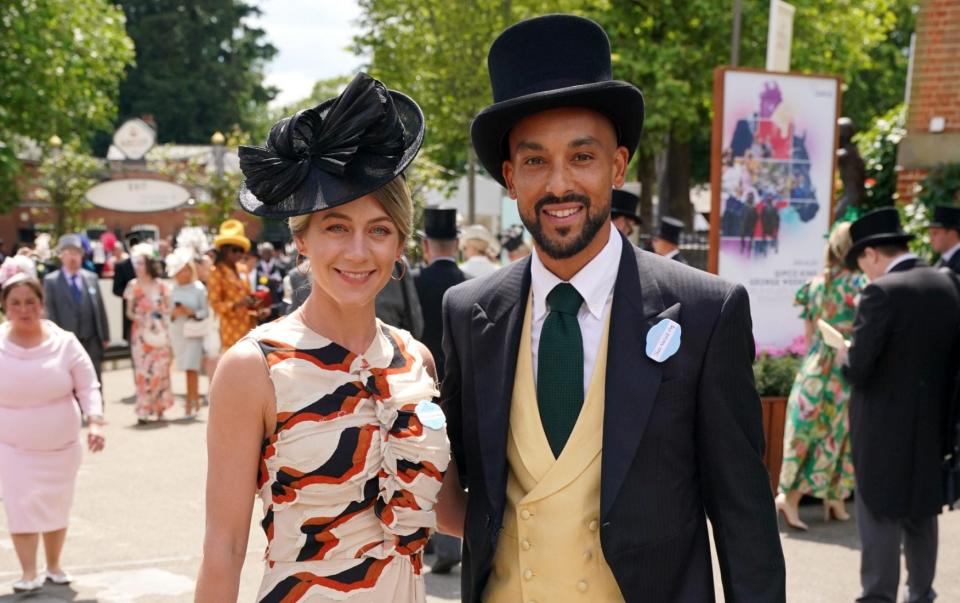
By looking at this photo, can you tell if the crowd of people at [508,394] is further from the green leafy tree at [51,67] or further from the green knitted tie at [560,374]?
the green leafy tree at [51,67]

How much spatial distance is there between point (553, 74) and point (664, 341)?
702mm

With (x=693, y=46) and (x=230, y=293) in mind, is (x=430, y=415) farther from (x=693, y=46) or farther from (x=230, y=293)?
(x=693, y=46)

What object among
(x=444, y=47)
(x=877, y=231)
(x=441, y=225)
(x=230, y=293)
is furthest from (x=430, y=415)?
(x=444, y=47)

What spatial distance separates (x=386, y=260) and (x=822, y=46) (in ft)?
78.8

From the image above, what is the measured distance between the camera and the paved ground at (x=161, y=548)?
575cm

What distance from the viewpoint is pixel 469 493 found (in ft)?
8.54

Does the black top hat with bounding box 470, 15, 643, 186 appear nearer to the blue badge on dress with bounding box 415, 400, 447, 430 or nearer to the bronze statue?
the blue badge on dress with bounding box 415, 400, 447, 430

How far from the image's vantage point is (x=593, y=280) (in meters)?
2.47

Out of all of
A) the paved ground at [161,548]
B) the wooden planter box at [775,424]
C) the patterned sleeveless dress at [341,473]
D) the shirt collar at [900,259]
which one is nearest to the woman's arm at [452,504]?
→ the patterned sleeveless dress at [341,473]

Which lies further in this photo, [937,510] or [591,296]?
[937,510]

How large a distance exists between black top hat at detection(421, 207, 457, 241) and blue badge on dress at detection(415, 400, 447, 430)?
14.5 ft

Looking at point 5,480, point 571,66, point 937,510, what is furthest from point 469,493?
point 5,480

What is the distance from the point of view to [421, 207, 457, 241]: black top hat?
22.8ft

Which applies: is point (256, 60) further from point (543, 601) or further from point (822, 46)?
point (543, 601)
